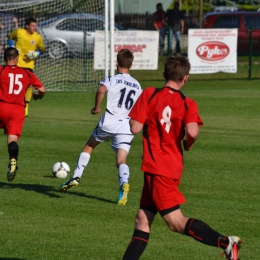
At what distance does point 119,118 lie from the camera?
33.6ft

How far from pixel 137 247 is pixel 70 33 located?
24.1 metres

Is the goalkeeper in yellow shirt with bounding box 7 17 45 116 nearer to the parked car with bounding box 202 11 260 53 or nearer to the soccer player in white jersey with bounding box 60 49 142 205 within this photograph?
the soccer player in white jersey with bounding box 60 49 142 205

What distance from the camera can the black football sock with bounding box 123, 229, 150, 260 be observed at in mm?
6453

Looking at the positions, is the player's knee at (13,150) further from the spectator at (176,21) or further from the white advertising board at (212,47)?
the spectator at (176,21)

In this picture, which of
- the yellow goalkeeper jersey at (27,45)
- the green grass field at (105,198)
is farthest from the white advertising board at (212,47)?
the green grass field at (105,198)

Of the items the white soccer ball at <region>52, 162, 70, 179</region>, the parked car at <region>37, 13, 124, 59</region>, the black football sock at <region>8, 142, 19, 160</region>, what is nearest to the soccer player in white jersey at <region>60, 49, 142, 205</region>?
the black football sock at <region>8, 142, 19, 160</region>

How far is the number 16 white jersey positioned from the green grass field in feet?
2.98

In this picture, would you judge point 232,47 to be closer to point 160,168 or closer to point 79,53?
point 79,53

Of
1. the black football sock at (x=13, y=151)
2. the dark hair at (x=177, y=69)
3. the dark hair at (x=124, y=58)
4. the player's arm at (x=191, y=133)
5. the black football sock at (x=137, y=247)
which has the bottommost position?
the black football sock at (x=13, y=151)

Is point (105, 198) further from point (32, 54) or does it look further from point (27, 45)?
point (27, 45)

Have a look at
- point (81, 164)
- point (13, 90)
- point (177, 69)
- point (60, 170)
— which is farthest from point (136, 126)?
point (60, 170)

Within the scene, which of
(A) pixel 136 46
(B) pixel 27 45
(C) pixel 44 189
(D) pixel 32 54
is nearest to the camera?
(C) pixel 44 189

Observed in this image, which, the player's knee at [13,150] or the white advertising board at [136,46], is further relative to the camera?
the white advertising board at [136,46]

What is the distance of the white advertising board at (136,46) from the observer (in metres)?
25.9
